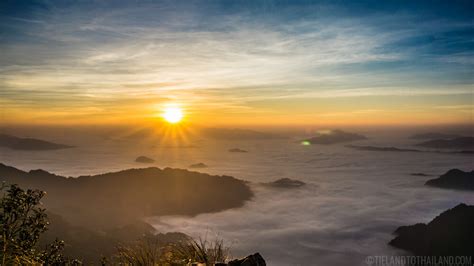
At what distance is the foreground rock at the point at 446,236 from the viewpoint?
154 meters

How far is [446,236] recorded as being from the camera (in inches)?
6358

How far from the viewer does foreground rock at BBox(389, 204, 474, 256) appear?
506ft

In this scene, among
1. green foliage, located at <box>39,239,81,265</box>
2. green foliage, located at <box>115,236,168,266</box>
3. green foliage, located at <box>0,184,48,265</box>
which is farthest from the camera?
green foliage, located at <box>39,239,81,265</box>

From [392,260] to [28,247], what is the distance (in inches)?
6881

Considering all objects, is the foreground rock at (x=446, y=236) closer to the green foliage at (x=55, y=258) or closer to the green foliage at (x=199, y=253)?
the green foliage at (x=199, y=253)

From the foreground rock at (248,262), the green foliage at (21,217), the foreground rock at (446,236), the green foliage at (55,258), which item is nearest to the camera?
the foreground rock at (248,262)

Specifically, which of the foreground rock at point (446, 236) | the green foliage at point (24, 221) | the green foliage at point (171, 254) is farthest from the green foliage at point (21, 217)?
the foreground rock at point (446, 236)

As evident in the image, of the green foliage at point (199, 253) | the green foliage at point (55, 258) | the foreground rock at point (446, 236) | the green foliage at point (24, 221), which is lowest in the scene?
the foreground rock at point (446, 236)

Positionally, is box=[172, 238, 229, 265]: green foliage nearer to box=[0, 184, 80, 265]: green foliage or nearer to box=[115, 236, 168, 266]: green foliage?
box=[115, 236, 168, 266]: green foliage

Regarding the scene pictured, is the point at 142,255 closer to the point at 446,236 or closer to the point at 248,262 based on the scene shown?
the point at 248,262

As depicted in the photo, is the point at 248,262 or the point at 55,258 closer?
the point at 248,262

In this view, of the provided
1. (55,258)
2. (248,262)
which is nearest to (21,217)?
(55,258)

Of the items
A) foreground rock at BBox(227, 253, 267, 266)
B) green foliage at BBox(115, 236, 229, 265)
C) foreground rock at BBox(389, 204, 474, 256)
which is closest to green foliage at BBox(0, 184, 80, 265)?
green foliage at BBox(115, 236, 229, 265)

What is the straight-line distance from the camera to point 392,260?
158875mm
